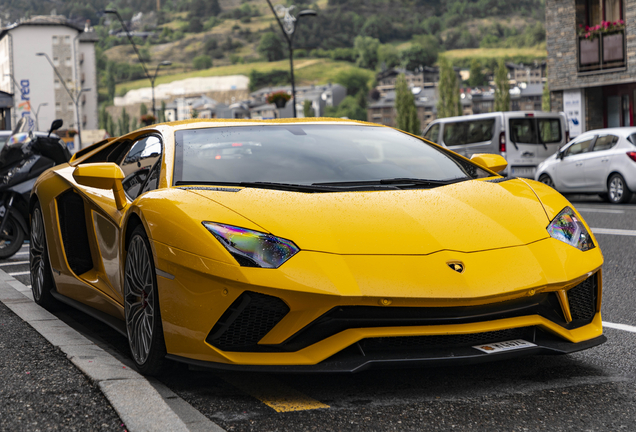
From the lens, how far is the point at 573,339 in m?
3.25

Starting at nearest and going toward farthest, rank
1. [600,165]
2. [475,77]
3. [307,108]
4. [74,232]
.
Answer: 1. [74,232]
2. [600,165]
3. [307,108]
4. [475,77]

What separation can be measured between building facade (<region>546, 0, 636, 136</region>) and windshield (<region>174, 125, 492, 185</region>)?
23.3 m

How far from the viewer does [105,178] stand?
3971mm

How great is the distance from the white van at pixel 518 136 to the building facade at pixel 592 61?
705cm

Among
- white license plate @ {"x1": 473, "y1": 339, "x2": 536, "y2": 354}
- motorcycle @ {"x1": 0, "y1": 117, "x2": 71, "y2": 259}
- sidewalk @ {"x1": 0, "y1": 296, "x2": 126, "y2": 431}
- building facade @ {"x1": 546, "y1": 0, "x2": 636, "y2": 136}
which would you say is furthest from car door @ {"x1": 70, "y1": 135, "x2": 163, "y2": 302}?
building facade @ {"x1": 546, "y1": 0, "x2": 636, "y2": 136}

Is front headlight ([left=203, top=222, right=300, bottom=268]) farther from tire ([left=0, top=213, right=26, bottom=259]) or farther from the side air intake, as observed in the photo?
tire ([left=0, top=213, right=26, bottom=259])

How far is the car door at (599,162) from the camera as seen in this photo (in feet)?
50.8

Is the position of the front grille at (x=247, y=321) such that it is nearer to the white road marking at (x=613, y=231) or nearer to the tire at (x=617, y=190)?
the white road marking at (x=613, y=231)

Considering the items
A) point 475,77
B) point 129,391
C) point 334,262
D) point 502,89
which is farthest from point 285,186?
point 475,77

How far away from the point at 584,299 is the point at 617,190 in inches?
498

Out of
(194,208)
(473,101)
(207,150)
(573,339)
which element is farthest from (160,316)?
(473,101)

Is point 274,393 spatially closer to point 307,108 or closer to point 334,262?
point 334,262

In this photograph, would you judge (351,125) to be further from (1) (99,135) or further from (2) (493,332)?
(1) (99,135)

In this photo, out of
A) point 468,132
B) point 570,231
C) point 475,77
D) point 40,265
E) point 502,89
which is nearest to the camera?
point 570,231
